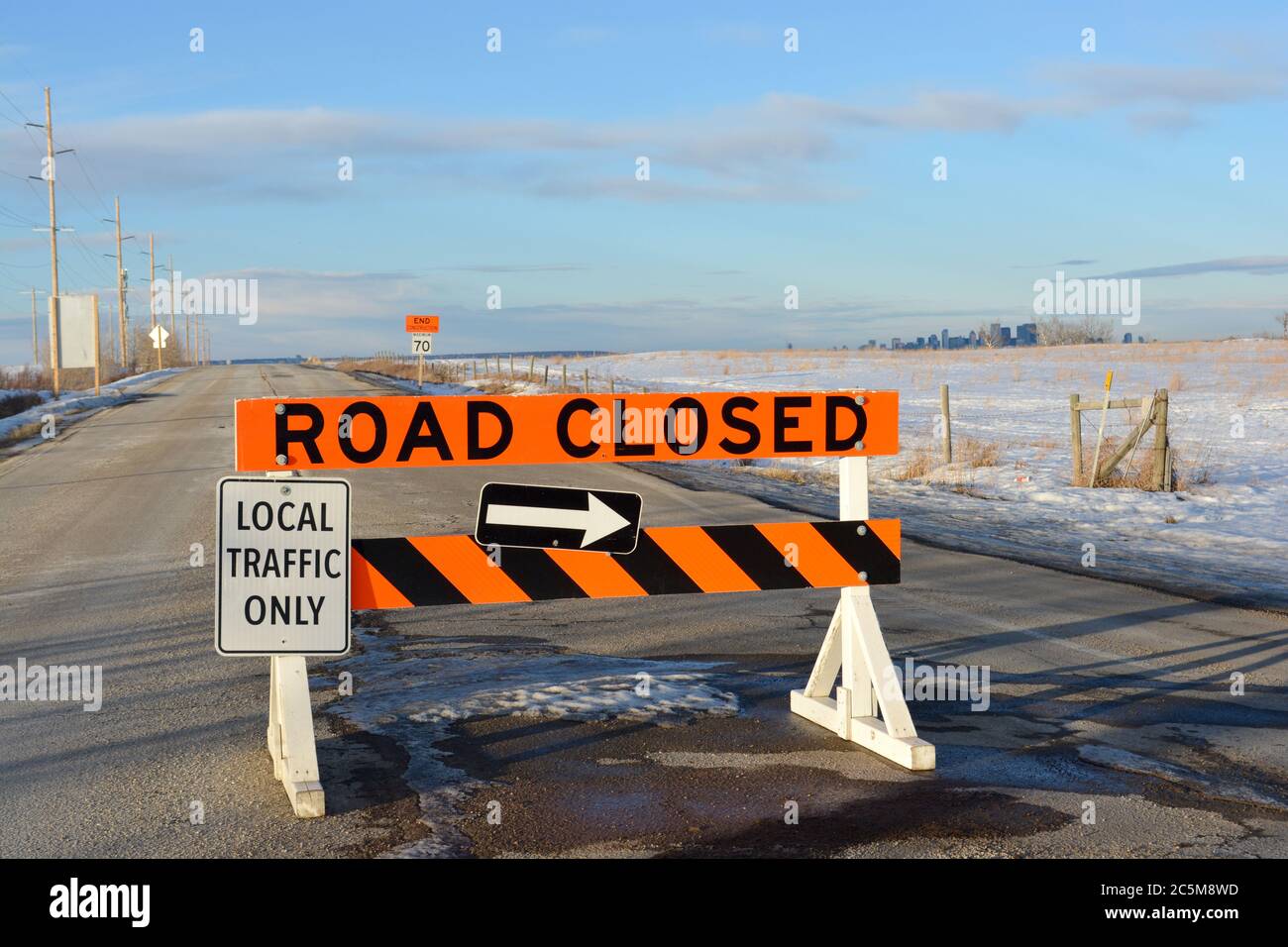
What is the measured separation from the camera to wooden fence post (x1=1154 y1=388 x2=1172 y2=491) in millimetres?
17641

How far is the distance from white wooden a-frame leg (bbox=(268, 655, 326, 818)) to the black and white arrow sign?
3.10 feet

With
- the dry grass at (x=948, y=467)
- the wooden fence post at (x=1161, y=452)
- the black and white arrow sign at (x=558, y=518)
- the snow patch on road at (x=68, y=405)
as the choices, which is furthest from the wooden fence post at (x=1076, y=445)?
the snow patch on road at (x=68, y=405)

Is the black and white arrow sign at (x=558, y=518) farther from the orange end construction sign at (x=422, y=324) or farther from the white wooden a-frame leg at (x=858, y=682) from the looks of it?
the orange end construction sign at (x=422, y=324)

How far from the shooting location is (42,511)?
49.1ft

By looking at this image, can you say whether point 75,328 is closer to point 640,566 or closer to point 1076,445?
point 1076,445

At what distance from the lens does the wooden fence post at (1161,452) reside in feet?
57.9

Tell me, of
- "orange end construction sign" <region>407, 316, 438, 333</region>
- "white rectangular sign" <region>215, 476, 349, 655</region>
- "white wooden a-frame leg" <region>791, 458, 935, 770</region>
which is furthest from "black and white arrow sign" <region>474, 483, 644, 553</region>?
"orange end construction sign" <region>407, 316, 438, 333</region>

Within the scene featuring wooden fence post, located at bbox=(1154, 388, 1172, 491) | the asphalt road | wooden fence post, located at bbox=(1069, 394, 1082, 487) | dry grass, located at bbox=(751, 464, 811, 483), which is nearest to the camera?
the asphalt road

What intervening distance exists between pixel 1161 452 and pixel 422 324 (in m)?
26.7

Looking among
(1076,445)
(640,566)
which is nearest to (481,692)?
(640,566)

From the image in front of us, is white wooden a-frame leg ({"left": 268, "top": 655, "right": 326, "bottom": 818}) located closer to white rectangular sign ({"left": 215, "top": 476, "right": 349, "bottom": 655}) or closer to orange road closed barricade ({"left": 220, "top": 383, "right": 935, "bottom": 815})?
orange road closed barricade ({"left": 220, "top": 383, "right": 935, "bottom": 815})

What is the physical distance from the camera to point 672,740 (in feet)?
18.8
